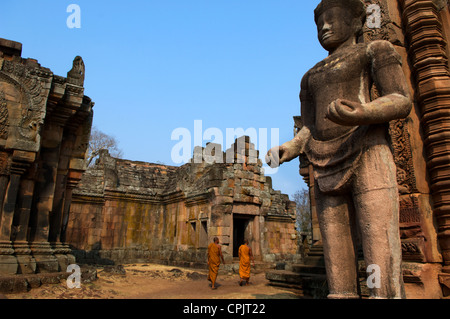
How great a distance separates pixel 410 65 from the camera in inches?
149

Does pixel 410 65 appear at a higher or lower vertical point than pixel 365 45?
higher

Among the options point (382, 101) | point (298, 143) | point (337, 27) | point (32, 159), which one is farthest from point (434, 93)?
point (32, 159)

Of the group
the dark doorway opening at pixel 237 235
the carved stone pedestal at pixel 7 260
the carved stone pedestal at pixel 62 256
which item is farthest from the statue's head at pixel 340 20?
the dark doorway opening at pixel 237 235

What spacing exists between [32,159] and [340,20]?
21.0 ft

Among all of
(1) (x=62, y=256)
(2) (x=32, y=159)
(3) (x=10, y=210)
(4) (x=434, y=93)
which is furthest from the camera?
(1) (x=62, y=256)

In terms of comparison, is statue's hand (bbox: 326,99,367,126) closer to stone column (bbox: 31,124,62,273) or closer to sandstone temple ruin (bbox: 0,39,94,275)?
sandstone temple ruin (bbox: 0,39,94,275)

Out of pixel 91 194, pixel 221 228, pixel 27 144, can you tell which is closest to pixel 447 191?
pixel 27 144

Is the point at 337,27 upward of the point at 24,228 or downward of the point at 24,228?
upward

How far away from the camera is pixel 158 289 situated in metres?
8.16

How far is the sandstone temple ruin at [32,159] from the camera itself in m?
6.46

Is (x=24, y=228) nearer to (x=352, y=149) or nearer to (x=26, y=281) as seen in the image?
(x=26, y=281)
